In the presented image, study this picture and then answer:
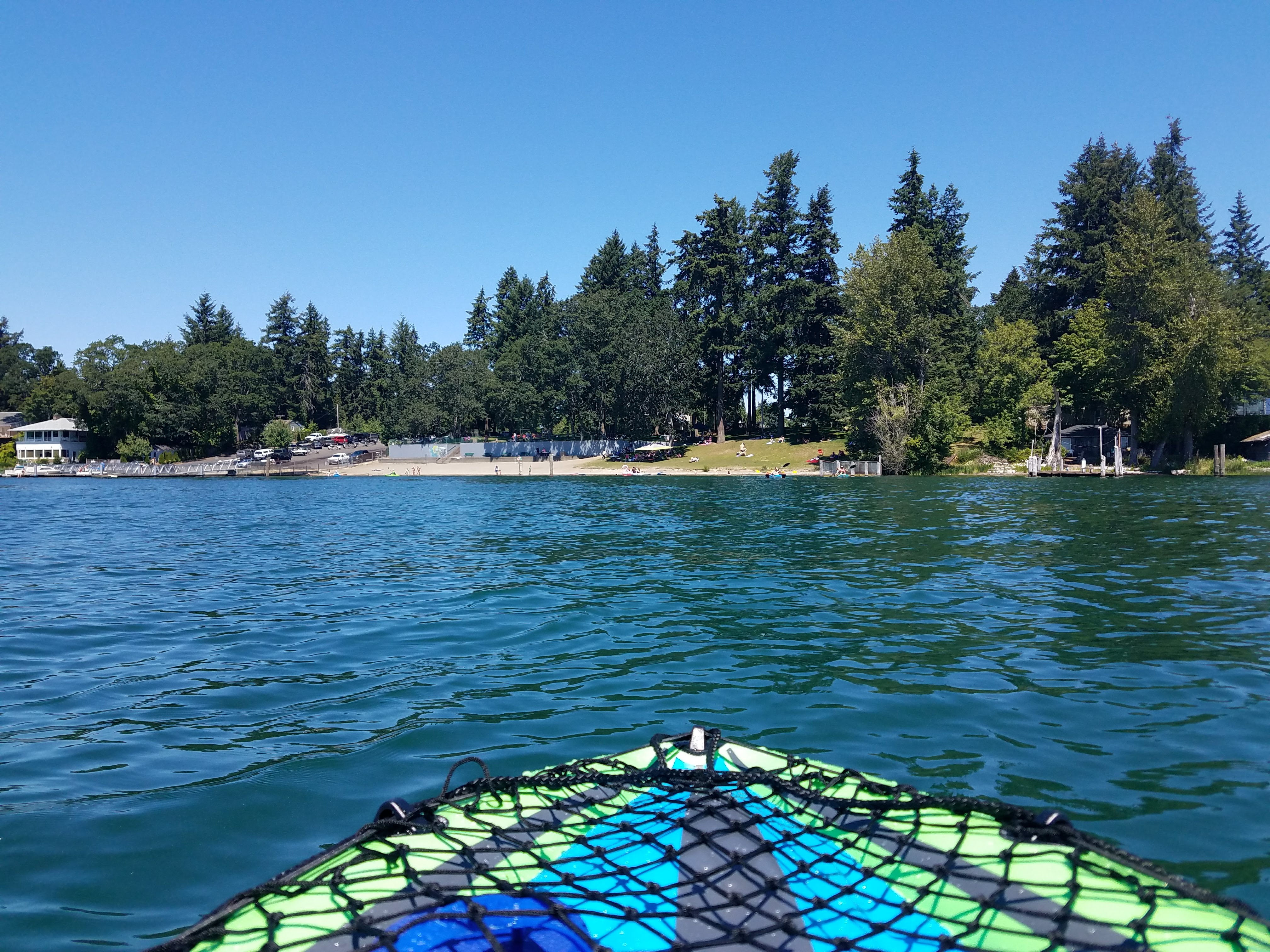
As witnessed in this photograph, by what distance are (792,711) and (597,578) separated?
703cm

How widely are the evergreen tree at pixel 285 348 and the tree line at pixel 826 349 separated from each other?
0.33 m

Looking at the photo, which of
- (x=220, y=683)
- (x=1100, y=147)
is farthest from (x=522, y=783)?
(x=1100, y=147)

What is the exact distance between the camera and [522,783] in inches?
145

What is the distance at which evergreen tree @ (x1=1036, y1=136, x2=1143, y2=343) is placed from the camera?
56656mm

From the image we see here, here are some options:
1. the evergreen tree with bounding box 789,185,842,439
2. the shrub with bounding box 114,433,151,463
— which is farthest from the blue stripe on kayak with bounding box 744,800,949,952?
the shrub with bounding box 114,433,151,463

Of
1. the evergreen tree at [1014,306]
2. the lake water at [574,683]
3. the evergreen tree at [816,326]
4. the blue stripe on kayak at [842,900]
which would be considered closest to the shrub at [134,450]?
the evergreen tree at [816,326]

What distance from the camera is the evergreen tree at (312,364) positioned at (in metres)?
99.2

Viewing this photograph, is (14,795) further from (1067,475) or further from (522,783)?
(1067,475)

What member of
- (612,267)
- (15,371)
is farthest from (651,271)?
(15,371)

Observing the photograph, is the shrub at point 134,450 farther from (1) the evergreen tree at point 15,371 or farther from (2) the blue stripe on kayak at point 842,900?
(2) the blue stripe on kayak at point 842,900

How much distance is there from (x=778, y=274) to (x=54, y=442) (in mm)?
81127

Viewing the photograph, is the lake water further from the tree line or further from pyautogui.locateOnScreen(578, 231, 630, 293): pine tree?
pyautogui.locateOnScreen(578, 231, 630, 293): pine tree

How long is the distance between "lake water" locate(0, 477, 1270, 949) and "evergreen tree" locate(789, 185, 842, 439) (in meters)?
43.0

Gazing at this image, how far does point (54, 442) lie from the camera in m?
85.3
